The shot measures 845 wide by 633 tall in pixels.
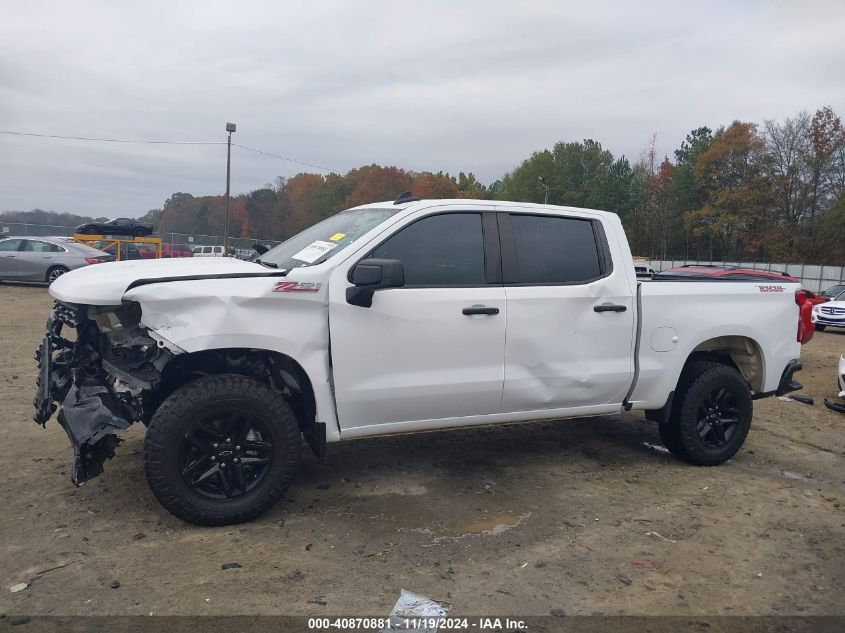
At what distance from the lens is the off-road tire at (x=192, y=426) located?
3.67 m

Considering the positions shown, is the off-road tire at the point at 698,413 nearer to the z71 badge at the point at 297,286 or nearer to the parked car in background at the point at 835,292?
the z71 badge at the point at 297,286

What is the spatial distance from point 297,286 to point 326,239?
0.70 m

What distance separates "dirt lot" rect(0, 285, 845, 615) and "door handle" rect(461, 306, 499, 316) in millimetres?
1229

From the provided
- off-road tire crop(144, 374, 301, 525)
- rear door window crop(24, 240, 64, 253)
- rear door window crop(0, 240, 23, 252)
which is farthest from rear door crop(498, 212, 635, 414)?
rear door window crop(0, 240, 23, 252)

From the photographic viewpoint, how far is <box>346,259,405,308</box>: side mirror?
3.84m

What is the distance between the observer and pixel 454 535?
3.91m

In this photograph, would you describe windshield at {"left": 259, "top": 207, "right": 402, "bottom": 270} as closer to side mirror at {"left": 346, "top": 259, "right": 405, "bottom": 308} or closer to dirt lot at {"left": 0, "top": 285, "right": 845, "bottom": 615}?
side mirror at {"left": 346, "top": 259, "right": 405, "bottom": 308}

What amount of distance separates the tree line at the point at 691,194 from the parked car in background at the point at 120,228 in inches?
903

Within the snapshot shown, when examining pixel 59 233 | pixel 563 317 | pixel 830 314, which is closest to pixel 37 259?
pixel 563 317

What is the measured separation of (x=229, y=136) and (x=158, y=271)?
32.8 meters

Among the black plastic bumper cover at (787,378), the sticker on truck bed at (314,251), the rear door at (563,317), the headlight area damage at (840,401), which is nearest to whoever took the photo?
the sticker on truck bed at (314,251)

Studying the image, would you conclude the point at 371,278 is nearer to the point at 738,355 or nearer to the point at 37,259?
the point at 738,355

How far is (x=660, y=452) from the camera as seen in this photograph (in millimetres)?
5715

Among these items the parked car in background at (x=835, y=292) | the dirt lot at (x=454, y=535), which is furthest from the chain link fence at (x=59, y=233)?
the dirt lot at (x=454, y=535)
